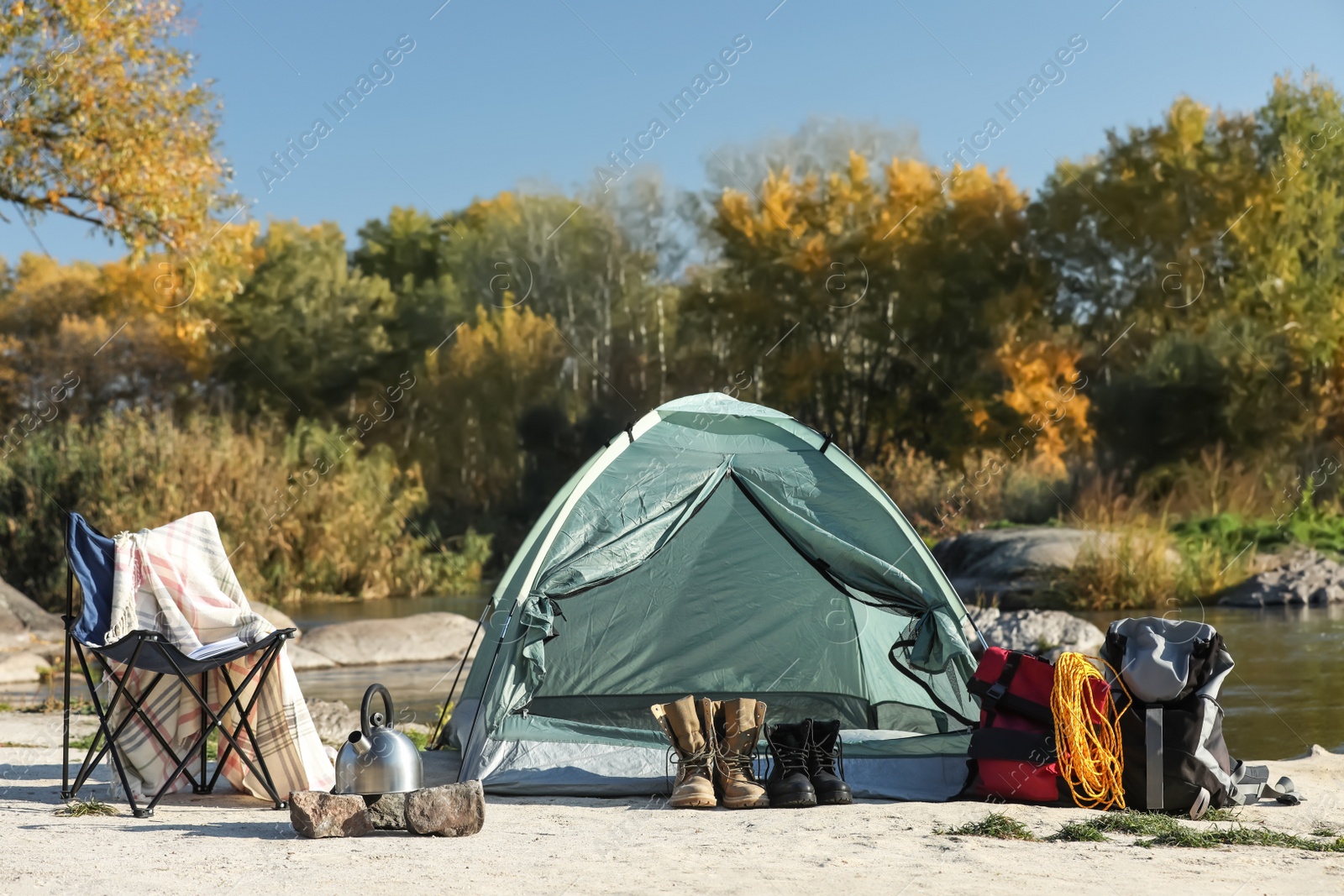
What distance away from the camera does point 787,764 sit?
15.7 feet

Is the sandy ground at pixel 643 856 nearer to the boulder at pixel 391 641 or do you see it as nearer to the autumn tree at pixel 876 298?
the boulder at pixel 391 641

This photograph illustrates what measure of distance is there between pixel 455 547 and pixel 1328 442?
493 inches

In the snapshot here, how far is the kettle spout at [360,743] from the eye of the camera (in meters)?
4.27

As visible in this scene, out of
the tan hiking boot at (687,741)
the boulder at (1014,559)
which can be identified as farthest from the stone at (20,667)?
the boulder at (1014,559)

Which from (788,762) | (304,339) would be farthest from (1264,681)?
(304,339)

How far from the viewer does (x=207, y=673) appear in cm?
484

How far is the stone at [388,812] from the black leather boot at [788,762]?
4.20 feet

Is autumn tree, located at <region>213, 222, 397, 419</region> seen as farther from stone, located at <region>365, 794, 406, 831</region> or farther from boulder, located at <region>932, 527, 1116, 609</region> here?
stone, located at <region>365, 794, 406, 831</region>

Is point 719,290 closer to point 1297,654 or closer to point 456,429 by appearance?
point 456,429

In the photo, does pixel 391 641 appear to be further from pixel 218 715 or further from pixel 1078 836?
pixel 1078 836

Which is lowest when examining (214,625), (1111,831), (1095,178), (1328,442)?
(1111,831)

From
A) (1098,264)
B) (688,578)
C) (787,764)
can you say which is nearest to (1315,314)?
(1098,264)

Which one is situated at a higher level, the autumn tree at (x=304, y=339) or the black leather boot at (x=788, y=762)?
the autumn tree at (x=304, y=339)

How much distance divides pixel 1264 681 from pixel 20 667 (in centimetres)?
831
